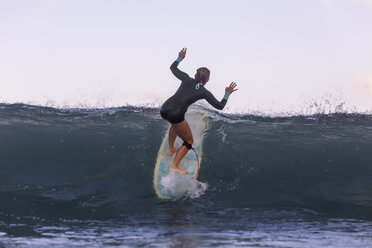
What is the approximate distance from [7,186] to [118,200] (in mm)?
2071

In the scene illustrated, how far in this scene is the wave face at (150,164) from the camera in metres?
7.93

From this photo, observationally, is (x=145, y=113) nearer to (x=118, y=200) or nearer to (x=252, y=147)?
(x=252, y=147)

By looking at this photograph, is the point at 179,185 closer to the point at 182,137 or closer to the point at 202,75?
the point at 182,137

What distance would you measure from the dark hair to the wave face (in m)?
1.84

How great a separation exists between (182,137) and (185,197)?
913mm

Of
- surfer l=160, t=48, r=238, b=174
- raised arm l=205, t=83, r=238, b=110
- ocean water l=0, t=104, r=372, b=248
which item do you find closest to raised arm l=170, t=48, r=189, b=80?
surfer l=160, t=48, r=238, b=174

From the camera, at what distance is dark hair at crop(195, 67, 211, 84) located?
299 inches

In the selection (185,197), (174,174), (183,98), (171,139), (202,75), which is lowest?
(185,197)

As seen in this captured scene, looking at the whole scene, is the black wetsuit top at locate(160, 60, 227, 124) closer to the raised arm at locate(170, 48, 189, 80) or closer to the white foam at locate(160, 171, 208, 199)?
the raised arm at locate(170, 48, 189, 80)

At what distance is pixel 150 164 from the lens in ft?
29.5

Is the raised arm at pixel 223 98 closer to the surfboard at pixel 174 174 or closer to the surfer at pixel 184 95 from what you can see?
the surfer at pixel 184 95

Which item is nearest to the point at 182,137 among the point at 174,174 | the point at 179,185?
the point at 174,174

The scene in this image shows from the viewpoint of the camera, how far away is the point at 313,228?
644cm

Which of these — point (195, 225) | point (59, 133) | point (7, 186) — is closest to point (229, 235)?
point (195, 225)
